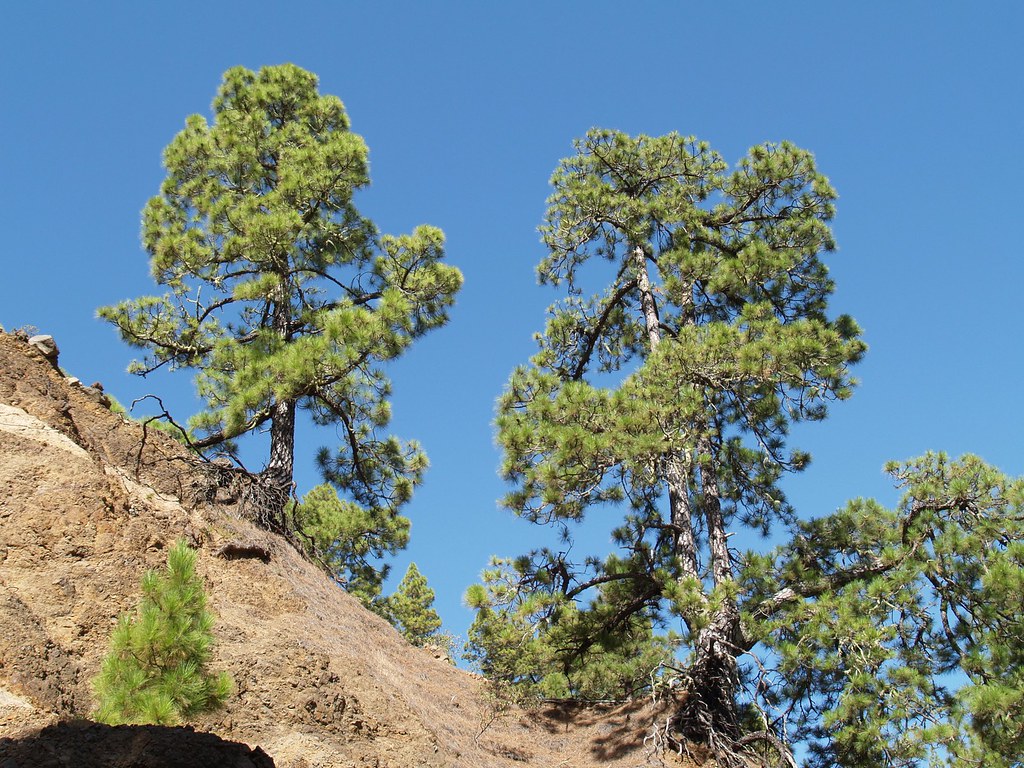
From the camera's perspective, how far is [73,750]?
161 inches

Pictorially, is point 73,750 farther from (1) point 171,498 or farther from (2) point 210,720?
(1) point 171,498

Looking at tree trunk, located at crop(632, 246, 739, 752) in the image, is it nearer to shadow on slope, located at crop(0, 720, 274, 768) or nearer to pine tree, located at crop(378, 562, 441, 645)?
shadow on slope, located at crop(0, 720, 274, 768)

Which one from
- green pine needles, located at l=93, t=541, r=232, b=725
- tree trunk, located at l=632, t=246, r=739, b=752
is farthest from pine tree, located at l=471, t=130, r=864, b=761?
green pine needles, located at l=93, t=541, r=232, b=725

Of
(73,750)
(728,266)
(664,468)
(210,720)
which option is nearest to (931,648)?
(664,468)

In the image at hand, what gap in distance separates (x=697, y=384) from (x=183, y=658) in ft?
22.6

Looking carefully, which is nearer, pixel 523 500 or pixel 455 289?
pixel 523 500

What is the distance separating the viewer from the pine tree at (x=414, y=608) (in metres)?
25.5

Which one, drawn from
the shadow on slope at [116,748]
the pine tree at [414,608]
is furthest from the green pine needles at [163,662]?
the pine tree at [414,608]

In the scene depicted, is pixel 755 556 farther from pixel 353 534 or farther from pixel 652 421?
pixel 353 534

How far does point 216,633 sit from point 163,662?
183 cm

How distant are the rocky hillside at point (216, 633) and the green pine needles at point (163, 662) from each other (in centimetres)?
38

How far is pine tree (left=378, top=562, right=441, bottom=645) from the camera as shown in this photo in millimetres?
25500

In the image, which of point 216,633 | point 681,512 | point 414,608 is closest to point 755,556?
point 681,512

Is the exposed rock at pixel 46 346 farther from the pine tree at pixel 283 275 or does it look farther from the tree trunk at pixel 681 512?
the tree trunk at pixel 681 512
